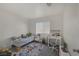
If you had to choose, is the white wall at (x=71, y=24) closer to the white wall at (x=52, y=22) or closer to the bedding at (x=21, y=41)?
the white wall at (x=52, y=22)

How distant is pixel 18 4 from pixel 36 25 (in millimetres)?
282

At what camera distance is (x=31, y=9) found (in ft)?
4.29

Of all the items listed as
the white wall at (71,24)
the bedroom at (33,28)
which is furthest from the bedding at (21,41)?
the white wall at (71,24)

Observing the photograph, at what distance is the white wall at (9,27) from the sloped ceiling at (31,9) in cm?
5

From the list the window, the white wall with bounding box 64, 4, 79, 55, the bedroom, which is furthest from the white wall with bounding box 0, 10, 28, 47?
the white wall with bounding box 64, 4, 79, 55

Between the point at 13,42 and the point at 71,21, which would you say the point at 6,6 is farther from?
the point at 71,21

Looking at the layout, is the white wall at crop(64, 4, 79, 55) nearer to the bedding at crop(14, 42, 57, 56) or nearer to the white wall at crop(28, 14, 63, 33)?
the white wall at crop(28, 14, 63, 33)

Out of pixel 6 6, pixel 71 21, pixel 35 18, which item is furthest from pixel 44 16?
pixel 6 6

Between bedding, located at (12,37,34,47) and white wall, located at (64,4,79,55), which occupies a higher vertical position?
white wall, located at (64,4,79,55)

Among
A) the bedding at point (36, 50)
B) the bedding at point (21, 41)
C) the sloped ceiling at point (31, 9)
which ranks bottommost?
the bedding at point (36, 50)

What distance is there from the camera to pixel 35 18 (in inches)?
52.0

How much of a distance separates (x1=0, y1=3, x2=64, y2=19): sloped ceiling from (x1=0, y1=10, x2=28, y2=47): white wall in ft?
0.17

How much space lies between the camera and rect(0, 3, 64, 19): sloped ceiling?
130 cm

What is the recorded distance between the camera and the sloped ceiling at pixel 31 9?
1296mm
